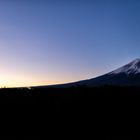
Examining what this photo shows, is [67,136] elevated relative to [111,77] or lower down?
lower down

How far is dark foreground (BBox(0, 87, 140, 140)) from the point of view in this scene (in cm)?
1473

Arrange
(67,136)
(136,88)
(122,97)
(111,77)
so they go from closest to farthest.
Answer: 1. (67,136)
2. (122,97)
3. (136,88)
4. (111,77)

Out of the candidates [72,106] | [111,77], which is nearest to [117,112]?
[72,106]

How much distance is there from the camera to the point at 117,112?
15.5 m

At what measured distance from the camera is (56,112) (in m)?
15.4

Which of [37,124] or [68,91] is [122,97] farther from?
[37,124]

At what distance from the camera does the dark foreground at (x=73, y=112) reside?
14.7 meters

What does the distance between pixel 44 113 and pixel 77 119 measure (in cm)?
161

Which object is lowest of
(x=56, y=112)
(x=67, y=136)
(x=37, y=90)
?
(x=67, y=136)

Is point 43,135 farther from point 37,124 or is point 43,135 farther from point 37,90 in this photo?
point 37,90

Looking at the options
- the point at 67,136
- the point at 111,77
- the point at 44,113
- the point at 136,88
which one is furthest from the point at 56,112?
the point at 111,77

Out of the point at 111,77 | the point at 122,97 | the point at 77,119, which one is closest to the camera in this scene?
the point at 77,119

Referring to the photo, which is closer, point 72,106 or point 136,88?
point 72,106

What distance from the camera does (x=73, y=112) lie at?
51.1 ft
